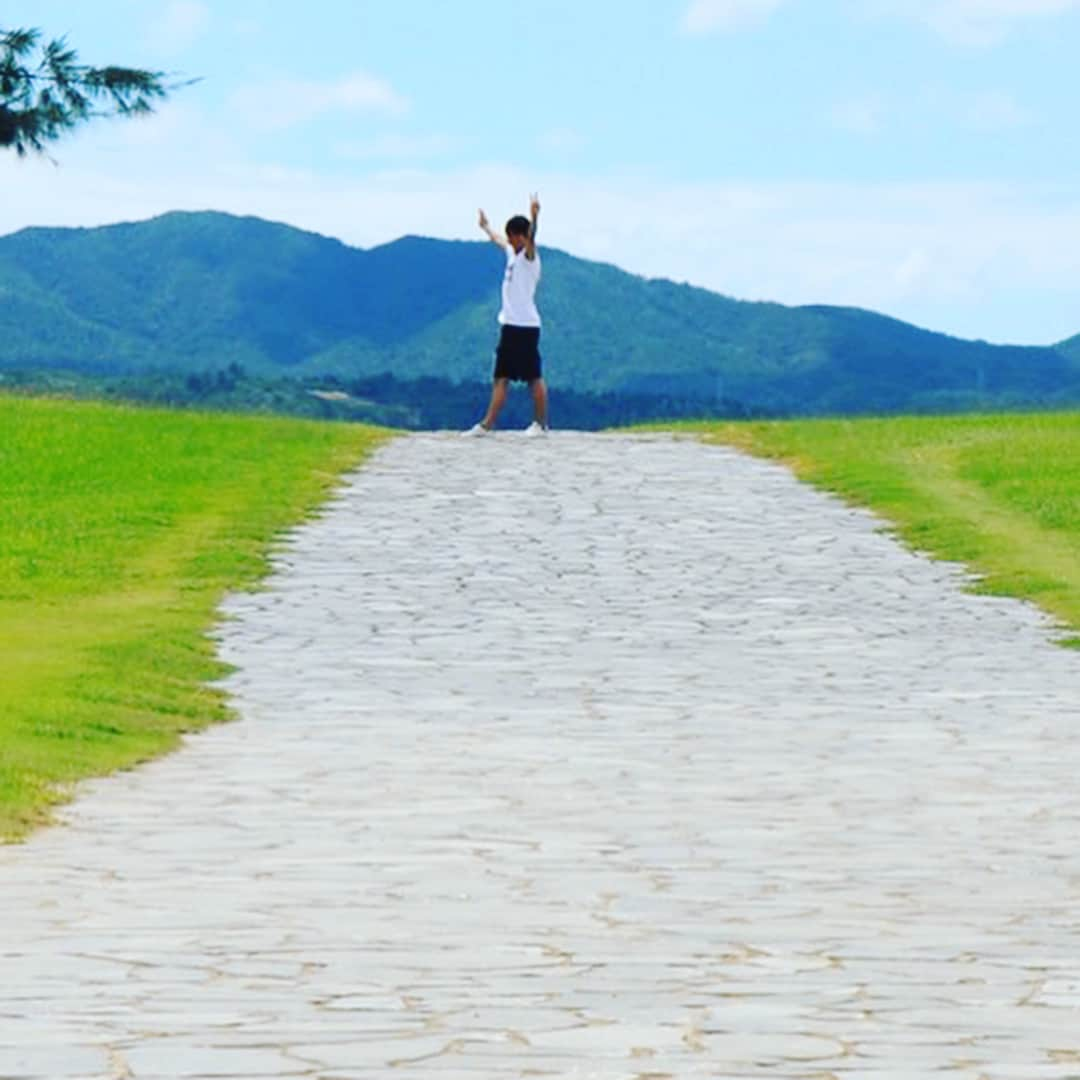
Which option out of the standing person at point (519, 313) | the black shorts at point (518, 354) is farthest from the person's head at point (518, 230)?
the black shorts at point (518, 354)

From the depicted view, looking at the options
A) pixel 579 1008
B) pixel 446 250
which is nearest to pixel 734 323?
pixel 446 250

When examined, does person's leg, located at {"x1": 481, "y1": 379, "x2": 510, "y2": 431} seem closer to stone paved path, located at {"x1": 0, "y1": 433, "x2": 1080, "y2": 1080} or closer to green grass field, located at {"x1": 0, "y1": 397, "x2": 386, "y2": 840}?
green grass field, located at {"x1": 0, "y1": 397, "x2": 386, "y2": 840}

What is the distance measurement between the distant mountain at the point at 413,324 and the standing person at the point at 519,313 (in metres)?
38.5

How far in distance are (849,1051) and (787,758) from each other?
6256 millimetres

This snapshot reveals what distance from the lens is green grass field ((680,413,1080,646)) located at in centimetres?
2144

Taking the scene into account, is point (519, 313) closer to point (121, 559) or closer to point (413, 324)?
point (121, 559)

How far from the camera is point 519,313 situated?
3027 centimetres

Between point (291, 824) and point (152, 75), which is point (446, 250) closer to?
point (152, 75)

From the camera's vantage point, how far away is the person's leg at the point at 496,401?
3103 cm

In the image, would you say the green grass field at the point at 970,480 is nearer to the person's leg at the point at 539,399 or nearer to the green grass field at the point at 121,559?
the person's leg at the point at 539,399

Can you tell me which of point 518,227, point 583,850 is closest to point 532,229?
point 518,227

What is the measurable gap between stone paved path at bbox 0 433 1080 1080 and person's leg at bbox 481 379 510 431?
32.9 ft

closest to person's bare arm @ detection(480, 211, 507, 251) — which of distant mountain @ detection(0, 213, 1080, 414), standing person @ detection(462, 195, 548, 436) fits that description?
standing person @ detection(462, 195, 548, 436)

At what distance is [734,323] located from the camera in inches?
3275
